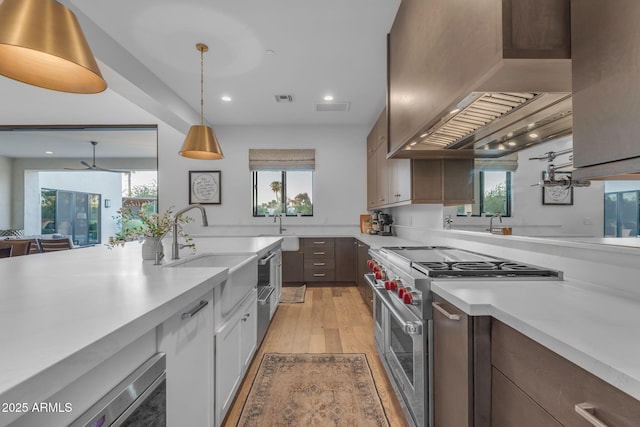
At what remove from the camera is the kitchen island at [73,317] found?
0.50m

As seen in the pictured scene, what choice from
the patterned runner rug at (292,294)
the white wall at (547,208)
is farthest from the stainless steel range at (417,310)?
the patterned runner rug at (292,294)

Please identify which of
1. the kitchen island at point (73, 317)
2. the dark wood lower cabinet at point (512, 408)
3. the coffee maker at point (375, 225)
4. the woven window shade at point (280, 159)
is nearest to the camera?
the kitchen island at point (73, 317)

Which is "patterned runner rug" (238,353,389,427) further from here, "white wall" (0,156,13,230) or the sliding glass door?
→ "white wall" (0,156,13,230)

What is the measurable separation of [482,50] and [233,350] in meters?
1.82

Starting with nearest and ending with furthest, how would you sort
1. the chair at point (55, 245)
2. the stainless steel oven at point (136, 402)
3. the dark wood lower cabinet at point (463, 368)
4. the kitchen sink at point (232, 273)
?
1. the stainless steel oven at point (136, 402)
2. the dark wood lower cabinet at point (463, 368)
3. the kitchen sink at point (232, 273)
4. the chair at point (55, 245)

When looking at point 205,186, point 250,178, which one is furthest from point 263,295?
point 205,186

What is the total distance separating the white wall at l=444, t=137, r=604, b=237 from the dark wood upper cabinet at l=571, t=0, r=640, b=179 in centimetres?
46

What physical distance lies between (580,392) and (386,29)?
275 cm

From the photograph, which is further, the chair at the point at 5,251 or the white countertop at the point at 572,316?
the chair at the point at 5,251

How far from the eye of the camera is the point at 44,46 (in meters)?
1.05

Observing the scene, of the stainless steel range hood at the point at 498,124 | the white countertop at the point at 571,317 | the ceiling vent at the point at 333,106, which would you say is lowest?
the white countertop at the point at 571,317

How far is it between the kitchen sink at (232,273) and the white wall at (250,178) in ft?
9.74

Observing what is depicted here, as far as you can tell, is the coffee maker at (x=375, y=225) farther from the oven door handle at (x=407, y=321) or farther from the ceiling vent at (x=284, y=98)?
the oven door handle at (x=407, y=321)

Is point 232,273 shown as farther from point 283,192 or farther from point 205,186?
point 205,186
